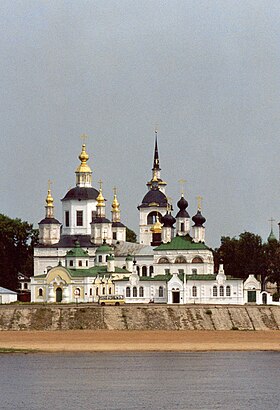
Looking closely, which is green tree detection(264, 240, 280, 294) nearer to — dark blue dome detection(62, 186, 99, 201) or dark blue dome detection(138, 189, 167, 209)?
dark blue dome detection(62, 186, 99, 201)

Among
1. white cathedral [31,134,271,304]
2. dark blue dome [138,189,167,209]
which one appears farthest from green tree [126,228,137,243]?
white cathedral [31,134,271,304]

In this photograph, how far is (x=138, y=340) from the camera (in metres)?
86.2

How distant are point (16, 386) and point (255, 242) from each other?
57.4m

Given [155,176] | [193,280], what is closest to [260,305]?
[193,280]

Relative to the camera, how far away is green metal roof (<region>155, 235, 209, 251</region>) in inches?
4525

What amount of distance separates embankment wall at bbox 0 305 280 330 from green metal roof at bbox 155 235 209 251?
52.1ft

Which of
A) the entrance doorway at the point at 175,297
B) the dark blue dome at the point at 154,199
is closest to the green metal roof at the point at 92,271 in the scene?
the entrance doorway at the point at 175,297

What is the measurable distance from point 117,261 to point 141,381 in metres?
55.1

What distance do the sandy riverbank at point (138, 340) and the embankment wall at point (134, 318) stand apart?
2081 millimetres

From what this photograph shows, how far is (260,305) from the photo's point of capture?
340ft

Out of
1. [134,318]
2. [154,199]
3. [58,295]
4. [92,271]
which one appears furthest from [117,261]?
[134,318]

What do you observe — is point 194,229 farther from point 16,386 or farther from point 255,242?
point 16,386

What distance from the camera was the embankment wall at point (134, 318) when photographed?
9375 cm

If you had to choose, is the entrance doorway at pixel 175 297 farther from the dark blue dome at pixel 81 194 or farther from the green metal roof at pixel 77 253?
the dark blue dome at pixel 81 194
